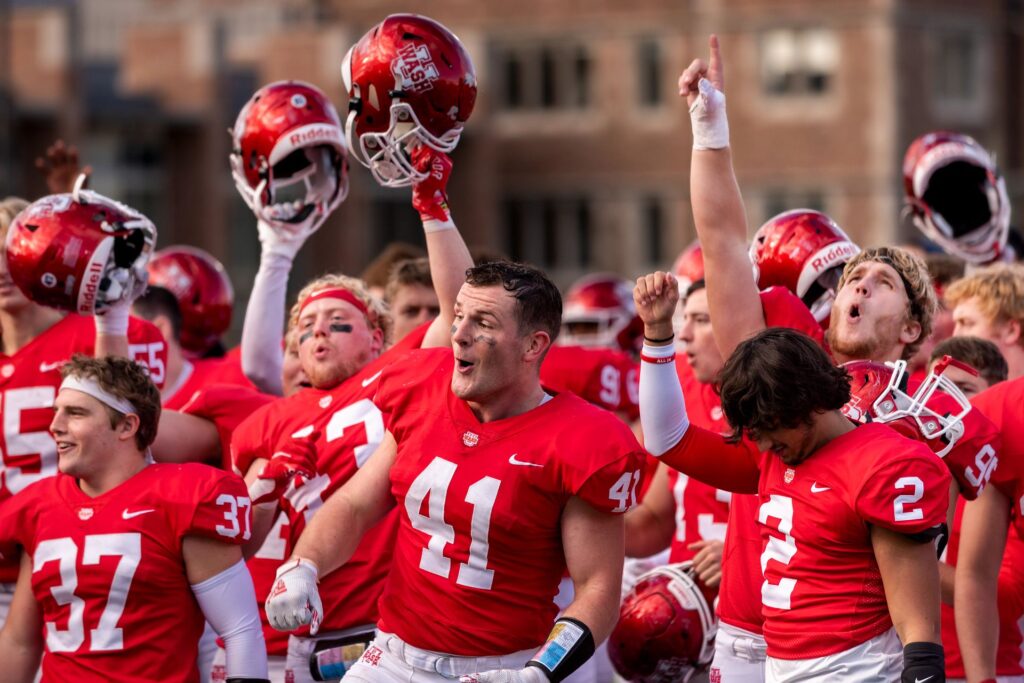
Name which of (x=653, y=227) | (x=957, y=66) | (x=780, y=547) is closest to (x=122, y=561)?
(x=780, y=547)

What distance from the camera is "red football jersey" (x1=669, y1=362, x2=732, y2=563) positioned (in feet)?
18.0

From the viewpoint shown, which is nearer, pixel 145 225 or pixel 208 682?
pixel 208 682

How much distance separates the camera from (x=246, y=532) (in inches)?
187

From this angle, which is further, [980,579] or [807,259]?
[807,259]

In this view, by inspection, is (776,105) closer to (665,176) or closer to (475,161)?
(665,176)

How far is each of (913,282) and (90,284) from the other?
2.52 metres

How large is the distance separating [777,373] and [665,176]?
3243 centimetres

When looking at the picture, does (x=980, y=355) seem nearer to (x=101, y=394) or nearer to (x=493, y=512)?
(x=493, y=512)

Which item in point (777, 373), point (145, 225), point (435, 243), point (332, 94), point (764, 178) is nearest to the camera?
point (777, 373)

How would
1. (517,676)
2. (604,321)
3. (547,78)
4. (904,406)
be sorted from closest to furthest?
(517,676) < (904,406) < (604,321) < (547,78)

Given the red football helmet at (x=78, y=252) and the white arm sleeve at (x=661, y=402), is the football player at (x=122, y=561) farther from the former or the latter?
the white arm sleeve at (x=661, y=402)

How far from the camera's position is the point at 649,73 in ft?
119

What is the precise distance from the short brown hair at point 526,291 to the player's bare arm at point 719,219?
23.2 inches

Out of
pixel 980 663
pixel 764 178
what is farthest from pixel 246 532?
pixel 764 178
